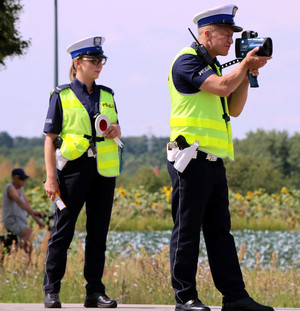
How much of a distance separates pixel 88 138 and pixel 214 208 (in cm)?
110

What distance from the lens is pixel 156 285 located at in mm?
7758

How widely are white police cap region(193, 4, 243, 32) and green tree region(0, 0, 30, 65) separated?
8.50 metres

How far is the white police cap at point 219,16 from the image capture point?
4918 mm

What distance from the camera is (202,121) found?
16.0 feet

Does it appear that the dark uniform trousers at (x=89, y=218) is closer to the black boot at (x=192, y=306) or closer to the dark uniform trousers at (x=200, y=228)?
the dark uniform trousers at (x=200, y=228)

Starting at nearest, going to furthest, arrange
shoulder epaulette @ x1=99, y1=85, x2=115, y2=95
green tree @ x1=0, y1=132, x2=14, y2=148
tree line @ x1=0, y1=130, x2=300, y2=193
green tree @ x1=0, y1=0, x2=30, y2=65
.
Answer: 1. shoulder epaulette @ x1=99, y1=85, x2=115, y2=95
2. green tree @ x1=0, y1=0, x2=30, y2=65
3. tree line @ x1=0, y1=130, x2=300, y2=193
4. green tree @ x1=0, y1=132, x2=14, y2=148

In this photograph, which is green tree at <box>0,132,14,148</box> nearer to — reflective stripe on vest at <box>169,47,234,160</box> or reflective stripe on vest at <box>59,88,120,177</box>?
reflective stripe on vest at <box>59,88,120,177</box>

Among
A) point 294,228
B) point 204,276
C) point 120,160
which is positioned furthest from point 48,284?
point 294,228

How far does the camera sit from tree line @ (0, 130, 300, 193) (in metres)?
23.7

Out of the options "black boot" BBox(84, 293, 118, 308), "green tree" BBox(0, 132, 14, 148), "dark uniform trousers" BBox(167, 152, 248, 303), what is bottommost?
"black boot" BBox(84, 293, 118, 308)

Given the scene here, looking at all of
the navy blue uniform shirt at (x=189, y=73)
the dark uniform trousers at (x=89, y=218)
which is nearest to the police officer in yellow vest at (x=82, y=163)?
the dark uniform trousers at (x=89, y=218)

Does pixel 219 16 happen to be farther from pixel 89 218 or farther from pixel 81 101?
pixel 89 218

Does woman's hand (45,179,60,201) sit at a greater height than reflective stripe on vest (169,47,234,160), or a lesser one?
lesser

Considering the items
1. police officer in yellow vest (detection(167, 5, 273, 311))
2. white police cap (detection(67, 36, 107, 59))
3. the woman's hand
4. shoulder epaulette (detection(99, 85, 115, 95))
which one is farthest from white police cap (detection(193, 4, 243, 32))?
the woman's hand
